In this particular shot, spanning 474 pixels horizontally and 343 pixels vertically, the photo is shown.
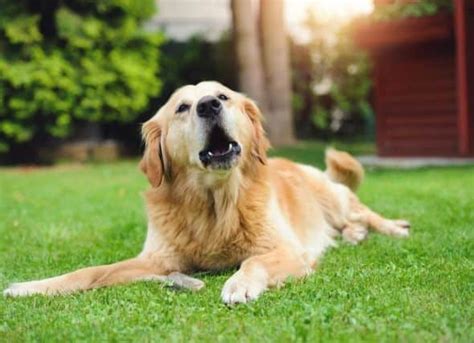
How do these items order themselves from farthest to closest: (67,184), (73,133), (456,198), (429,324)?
1. (73,133)
2. (67,184)
3. (456,198)
4. (429,324)

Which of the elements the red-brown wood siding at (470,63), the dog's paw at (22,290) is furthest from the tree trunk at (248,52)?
the dog's paw at (22,290)

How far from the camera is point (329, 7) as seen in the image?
16.8 m

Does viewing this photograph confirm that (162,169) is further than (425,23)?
No

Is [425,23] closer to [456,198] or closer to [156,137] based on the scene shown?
[456,198]

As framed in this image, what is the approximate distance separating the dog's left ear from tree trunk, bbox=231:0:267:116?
9.38 meters

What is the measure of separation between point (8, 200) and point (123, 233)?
3.02 meters

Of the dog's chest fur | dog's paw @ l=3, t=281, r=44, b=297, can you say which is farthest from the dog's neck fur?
dog's paw @ l=3, t=281, r=44, b=297

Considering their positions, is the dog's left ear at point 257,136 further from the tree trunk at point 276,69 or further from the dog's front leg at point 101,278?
the tree trunk at point 276,69

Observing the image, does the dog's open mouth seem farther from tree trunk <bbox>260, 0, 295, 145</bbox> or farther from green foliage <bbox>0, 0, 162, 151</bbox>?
tree trunk <bbox>260, 0, 295, 145</bbox>

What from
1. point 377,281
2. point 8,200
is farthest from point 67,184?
point 377,281

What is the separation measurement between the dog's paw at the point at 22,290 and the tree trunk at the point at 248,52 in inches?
401

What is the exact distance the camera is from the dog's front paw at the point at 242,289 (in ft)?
10.2

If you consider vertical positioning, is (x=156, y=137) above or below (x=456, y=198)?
above

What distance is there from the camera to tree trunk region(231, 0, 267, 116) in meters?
13.4
